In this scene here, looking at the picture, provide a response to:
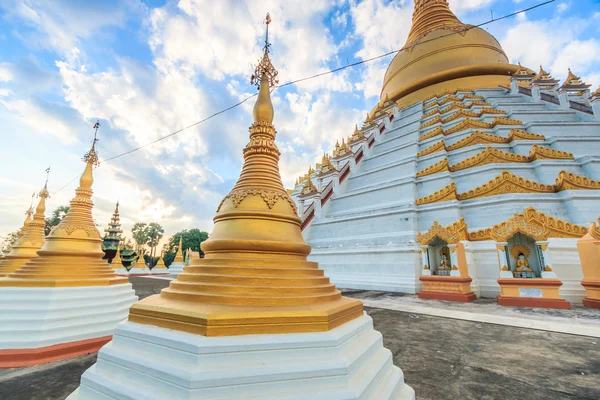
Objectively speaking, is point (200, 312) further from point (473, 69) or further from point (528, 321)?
point (473, 69)

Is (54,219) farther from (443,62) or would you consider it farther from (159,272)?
(443,62)

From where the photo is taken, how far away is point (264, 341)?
223 cm

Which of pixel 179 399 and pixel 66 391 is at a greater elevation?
pixel 179 399

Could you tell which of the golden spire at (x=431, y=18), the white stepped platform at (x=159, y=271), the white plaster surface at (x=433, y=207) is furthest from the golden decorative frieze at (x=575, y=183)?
the white stepped platform at (x=159, y=271)

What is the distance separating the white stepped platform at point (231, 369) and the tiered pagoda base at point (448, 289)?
25.0 feet

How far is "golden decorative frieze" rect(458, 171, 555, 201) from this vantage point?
10328 mm

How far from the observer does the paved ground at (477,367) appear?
3.05m

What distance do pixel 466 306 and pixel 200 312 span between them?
833 cm

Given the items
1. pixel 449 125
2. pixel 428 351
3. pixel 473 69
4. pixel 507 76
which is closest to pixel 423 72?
pixel 473 69

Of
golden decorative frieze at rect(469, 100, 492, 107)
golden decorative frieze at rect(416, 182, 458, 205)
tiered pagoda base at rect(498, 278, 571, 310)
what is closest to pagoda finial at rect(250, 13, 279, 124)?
tiered pagoda base at rect(498, 278, 571, 310)

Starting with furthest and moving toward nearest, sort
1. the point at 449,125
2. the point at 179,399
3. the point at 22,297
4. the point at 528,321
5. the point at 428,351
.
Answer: the point at 449,125 → the point at 528,321 → the point at 22,297 → the point at 428,351 → the point at 179,399

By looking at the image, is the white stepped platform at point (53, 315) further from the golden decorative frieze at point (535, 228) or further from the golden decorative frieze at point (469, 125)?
the golden decorative frieze at point (469, 125)

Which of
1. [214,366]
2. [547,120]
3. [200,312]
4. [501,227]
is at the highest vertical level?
[547,120]

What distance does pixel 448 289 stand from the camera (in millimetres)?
9047
